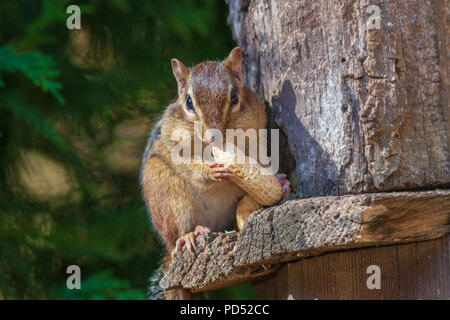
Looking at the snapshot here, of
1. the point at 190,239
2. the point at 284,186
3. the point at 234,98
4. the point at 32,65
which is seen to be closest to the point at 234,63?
the point at 234,98

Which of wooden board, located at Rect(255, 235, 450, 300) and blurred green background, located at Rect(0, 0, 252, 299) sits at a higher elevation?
blurred green background, located at Rect(0, 0, 252, 299)

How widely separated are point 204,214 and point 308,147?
2.09 ft

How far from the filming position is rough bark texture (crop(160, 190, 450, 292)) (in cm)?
219

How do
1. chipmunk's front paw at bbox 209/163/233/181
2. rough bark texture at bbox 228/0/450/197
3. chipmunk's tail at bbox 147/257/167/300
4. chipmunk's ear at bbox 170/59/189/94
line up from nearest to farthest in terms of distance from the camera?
rough bark texture at bbox 228/0/450/197
chipmunk's front paw at bbox 209/163/233/181
chipmunk's ear at bbox 170/59/189/94
chipmunk's tail at bbox 147/257/167/300

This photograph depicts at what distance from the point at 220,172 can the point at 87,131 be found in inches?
63.3

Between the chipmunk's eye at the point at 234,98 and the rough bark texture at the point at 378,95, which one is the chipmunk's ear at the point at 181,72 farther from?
the rough bark texture at the point at 378,95

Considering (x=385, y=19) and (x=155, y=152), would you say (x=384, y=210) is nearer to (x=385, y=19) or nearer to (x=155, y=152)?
(x=385, y=19)

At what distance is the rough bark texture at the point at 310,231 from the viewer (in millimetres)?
→ 2193

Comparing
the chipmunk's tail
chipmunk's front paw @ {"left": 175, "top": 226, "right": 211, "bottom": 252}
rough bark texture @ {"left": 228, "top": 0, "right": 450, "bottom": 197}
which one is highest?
rough bark texture @ {"left": 228, "top": 0, "right": 450, "bottom": 197}

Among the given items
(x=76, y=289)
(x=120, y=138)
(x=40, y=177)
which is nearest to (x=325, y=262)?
(x=76, y=289)

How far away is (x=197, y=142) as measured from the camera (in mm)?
2861

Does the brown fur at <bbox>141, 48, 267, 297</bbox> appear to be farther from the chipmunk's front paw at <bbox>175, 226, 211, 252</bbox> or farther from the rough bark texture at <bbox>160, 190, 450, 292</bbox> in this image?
the rough bark texture at <bbox>160, 190, 450, 292</bbox>

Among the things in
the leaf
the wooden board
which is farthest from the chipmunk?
the leaf

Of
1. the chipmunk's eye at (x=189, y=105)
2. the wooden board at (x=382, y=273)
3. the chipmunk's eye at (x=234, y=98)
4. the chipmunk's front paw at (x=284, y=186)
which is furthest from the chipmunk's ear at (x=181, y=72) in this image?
the wooden board at (x=382, y=273)
